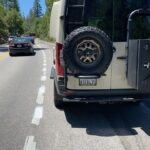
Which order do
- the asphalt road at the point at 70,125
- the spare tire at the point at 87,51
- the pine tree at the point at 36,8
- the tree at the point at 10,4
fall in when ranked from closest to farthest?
the asphalt road at the point at 70,125, the spare tire at the point at 87,51, the tree at the point at 10,4, the pine tree at the point at 36,8

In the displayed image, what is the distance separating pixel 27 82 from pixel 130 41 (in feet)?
23.6

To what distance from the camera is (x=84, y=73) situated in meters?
7.01

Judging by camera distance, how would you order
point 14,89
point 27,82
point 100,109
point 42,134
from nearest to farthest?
point 42,134 → point 100,109 → point 14,89 → point 27,82

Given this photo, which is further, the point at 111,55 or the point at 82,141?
the point at 111,55

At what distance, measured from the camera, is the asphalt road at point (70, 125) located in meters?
6.09

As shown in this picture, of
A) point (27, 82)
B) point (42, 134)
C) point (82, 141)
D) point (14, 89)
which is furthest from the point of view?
point (27, 82)

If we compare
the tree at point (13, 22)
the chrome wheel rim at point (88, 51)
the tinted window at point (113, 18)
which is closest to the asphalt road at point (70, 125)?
the chrome wheel rim at point (88, 51)

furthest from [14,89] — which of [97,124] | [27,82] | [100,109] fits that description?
[97,124]

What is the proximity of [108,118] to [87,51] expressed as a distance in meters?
1.59

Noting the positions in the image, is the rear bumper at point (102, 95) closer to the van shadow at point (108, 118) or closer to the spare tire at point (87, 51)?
the spare tire at point (87, 51)

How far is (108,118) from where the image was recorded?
25.8 ft

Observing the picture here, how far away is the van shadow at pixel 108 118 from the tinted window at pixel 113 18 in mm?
1552

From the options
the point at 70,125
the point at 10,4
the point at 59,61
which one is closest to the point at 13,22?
the point at 10,4

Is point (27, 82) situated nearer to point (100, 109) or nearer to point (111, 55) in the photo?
point (100, 109)
